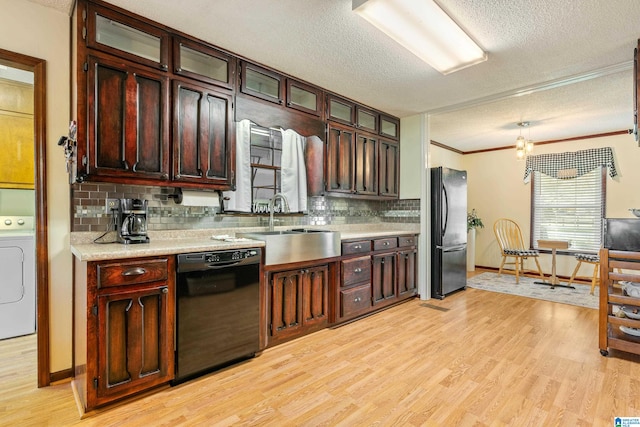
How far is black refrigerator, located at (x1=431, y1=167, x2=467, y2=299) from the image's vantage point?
4141 millimetres

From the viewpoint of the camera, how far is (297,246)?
2727 mm

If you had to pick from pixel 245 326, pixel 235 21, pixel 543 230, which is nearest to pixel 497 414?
pixel 245 326

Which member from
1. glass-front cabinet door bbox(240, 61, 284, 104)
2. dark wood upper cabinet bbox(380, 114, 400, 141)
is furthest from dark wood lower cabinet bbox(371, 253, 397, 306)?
glass-front cabinet door bbox(240, 61, 284, 104)

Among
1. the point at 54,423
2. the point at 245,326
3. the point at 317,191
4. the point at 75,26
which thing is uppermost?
the point at 75,26

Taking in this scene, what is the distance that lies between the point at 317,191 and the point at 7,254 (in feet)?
9.68

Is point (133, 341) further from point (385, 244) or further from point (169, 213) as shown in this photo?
point (385, 244)

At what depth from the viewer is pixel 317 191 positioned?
346 centimetres

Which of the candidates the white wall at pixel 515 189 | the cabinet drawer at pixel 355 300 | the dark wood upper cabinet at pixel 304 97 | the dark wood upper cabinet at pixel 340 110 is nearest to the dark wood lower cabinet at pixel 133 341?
the cabinet drawer at pixel 355 300

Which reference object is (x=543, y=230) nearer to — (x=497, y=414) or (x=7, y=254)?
(x=497, y=414)

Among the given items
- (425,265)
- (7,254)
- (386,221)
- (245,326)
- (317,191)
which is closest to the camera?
(245,326)

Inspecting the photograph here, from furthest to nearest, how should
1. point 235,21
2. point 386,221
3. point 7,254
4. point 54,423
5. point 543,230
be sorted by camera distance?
point 543,230 → point 386,221 → point 7,254 → point 235,21 → point 54,423

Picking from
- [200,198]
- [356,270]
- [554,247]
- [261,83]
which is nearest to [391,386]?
[356,270]

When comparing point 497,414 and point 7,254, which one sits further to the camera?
point 7,254

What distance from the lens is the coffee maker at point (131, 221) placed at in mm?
2163
